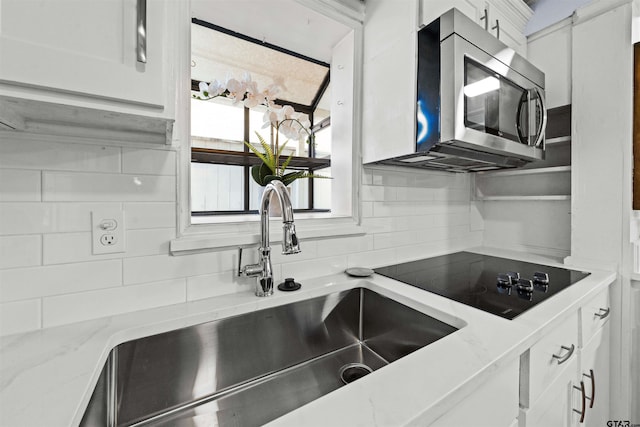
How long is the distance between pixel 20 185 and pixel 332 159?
3.62 ft

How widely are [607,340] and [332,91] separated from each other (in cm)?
171

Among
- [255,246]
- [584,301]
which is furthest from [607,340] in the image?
[255,246]

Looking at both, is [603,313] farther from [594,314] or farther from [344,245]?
[344,245]

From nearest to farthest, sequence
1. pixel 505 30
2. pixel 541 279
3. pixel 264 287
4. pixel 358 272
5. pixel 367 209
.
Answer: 1. pixel 264 287
2. pixel 541 279
3. pixel 358 272
4. pixel 367 209
5. pixel 505 30

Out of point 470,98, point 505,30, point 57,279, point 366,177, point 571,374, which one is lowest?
point 571,374

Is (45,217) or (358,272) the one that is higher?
(45,217)

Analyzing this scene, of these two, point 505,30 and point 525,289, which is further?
point 505,30

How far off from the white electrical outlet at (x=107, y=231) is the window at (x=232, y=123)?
441 mm

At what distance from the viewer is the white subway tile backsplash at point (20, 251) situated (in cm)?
67

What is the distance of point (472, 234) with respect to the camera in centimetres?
186

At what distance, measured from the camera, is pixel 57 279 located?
2.37 ft

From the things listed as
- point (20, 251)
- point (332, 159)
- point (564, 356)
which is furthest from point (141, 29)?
point (564, 356)

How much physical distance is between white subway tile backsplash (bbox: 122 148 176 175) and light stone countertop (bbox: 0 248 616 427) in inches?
16.4

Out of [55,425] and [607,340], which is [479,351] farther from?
[607,340]
